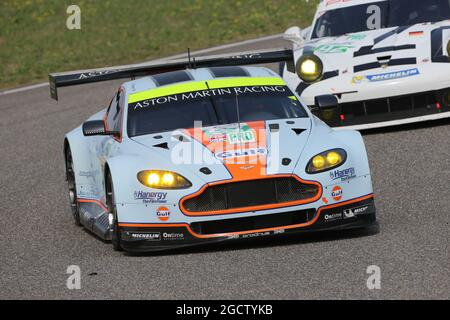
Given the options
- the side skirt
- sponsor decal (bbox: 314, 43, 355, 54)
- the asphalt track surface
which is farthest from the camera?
sponsor decal (bbox: 314, 43, 355, 54)

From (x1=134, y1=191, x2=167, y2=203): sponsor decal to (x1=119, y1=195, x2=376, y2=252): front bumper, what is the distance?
0.17m

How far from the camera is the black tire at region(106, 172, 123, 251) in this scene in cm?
864

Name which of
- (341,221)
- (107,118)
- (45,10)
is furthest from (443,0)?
(45,10)

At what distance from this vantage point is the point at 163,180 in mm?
8398

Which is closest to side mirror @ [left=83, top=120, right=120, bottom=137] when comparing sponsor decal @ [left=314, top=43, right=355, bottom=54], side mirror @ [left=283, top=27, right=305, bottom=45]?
sponsor decal @ [left=314, top=43, right=355, bottom=54]

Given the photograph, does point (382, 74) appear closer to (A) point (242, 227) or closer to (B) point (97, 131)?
(B) point (97, 131)

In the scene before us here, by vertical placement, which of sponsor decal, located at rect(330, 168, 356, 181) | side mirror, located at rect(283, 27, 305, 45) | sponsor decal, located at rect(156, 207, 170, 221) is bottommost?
sponsor decal, located at rect(156, 207, 170, 221)

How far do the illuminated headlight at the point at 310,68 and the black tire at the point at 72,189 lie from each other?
10.1ft

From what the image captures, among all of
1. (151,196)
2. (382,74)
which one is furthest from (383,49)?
(151,196)

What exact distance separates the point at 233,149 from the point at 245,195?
426 mm

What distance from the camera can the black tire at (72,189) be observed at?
10227 mm

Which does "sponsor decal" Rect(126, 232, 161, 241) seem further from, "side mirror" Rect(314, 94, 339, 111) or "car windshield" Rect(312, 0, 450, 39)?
"car windshield" Rect(312, 0, 450, 39)
